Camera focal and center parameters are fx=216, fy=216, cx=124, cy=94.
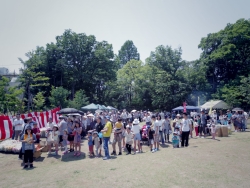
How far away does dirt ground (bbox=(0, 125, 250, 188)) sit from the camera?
6.60 metres

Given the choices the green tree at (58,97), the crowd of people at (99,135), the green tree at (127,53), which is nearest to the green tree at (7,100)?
the green tree at (58,97)

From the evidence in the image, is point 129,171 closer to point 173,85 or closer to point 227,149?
point 227,149

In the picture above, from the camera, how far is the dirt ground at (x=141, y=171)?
21.6 ft

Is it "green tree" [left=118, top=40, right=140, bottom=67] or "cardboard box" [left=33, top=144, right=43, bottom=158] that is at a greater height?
"green tree" [left=118, top=40, right=140, bottom=67]

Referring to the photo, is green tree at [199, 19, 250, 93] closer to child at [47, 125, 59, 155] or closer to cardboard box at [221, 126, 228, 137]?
cardboard box at [221, 126, 228, 137]

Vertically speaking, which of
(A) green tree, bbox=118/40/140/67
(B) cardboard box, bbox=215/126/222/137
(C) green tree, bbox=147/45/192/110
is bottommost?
(B) cardboard box, bbox=215/126/222/137

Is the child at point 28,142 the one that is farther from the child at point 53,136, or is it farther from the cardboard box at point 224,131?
the cardboard box at point 224,131

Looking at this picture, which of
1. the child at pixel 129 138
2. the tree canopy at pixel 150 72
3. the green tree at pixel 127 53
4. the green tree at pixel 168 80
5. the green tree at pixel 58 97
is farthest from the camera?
the green tree at pixel 127 53

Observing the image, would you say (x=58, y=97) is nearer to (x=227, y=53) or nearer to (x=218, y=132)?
(x=218, y=132)

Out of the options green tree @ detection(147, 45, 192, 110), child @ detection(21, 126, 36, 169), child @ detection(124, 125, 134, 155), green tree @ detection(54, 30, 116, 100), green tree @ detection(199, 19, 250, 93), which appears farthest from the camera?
green tree @ detection(147, 45, 192, 110)

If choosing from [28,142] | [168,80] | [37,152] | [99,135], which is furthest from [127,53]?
[28,142]

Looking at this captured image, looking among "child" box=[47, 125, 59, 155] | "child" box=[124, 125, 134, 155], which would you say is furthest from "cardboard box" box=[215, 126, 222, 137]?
"child" box=[47, 125, 59, 155]

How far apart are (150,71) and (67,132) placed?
1365 inches

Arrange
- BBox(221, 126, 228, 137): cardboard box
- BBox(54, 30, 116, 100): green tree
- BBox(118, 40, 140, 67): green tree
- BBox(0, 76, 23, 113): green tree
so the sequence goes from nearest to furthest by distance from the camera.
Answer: BBox(221, 126, 228, 137): cardboard box
BBox(0, 76, 23, 113): green tree
BBox(54, 30, 116, 100): green tree
BBox(118, 40, 140, 67): green tree
